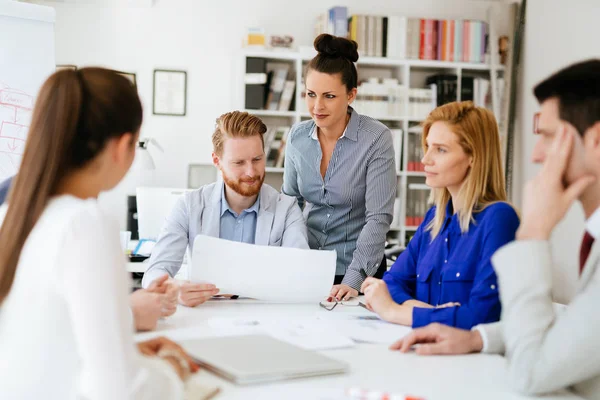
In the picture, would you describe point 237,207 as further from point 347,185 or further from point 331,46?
point 331,46

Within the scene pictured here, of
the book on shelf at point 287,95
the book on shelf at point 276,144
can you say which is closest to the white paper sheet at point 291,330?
the book on shelf at point 276,144

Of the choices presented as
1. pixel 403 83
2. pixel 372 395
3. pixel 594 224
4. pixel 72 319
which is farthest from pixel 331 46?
pixel 403 83

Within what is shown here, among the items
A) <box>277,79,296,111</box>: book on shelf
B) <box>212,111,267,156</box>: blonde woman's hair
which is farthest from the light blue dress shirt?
<box>277,79,296,111</box>: book on shelf

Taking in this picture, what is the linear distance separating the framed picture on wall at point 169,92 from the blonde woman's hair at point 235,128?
293 centimetres

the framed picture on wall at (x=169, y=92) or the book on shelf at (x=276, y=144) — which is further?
the framed picture on wall at (x=169, y=92)

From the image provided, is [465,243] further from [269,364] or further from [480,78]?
[480,78]

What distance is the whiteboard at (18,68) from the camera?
263cm

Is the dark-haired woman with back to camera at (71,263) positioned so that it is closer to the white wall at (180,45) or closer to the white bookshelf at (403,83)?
the white bookshelf at (403,83)

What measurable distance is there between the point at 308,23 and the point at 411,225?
5.97ft

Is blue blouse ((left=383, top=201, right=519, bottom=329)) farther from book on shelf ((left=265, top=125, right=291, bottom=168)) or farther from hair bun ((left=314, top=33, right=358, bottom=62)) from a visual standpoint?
book on shelf ((left=265, top=125, right=291, bottom=168))

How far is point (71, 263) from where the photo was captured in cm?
94

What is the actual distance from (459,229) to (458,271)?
0.12 metres

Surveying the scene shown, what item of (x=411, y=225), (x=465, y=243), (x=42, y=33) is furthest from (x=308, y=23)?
(x=465, y=243)

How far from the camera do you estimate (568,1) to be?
4648 millimetres
